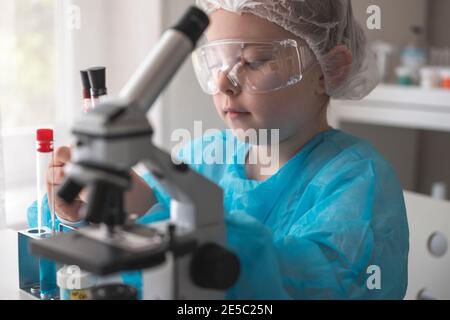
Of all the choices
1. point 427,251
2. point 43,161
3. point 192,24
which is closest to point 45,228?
point 43,161

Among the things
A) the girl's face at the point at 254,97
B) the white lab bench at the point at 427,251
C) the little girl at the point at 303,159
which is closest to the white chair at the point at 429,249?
the white lab bench at the point at 427,251

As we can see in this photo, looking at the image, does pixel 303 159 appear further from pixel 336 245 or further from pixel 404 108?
pixel 404 108

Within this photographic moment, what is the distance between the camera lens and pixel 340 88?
45.1 inches

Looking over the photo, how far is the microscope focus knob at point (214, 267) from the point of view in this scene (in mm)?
656

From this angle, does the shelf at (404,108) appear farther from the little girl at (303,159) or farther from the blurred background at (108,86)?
the little girl at (303,159)

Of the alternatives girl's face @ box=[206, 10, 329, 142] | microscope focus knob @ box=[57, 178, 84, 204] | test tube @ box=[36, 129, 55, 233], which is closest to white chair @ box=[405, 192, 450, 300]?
girl's face @ box=[206, 10, 329, 142]

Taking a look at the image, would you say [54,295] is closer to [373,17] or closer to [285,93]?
[285,93]

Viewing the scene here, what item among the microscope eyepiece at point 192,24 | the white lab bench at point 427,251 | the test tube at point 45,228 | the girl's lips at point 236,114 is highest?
the microscope eyepiece at point 192,24

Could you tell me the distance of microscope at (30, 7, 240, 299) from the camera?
582 millimetres

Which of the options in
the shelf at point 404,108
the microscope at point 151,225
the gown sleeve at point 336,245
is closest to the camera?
the microscope at point 151,225

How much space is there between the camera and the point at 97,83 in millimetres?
865

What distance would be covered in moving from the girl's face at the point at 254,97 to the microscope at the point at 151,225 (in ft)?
1.06

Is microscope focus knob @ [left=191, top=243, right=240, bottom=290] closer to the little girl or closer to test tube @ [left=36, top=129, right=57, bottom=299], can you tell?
the little girl

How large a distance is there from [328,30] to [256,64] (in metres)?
0.16
